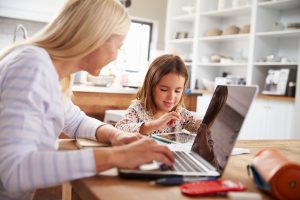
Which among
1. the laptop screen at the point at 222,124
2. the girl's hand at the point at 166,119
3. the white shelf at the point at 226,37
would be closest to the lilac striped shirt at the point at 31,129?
the laptop screen at the point at 222,124

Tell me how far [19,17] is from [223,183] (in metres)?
4.15

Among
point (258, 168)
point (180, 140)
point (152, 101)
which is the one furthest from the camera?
point (152, 101)

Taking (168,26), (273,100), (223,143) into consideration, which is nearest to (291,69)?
(273,100)

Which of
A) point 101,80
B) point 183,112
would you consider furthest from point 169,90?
point 101,80

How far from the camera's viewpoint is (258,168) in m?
0.77

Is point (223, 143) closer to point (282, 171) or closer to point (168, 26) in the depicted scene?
point (282, 171)

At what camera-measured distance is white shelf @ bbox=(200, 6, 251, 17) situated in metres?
4.23

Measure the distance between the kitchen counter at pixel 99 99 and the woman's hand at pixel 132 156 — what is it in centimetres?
203

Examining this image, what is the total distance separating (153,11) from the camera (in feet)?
17.6

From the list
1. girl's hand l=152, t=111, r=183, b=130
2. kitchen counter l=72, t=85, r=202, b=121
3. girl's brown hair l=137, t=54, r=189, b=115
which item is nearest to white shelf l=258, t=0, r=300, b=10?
kitchen counter l=72, t=85, r=202, b=121

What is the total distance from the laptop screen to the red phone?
0.09 meters

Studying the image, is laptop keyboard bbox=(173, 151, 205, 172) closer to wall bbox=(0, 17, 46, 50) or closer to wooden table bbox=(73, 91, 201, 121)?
wooden table bbox=(73, 91, 201, 121)

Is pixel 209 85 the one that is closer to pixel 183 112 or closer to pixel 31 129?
pixel 183 112

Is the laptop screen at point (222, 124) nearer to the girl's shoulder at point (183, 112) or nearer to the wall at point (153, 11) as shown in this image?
the girl's shoulder at point (183, 112)
